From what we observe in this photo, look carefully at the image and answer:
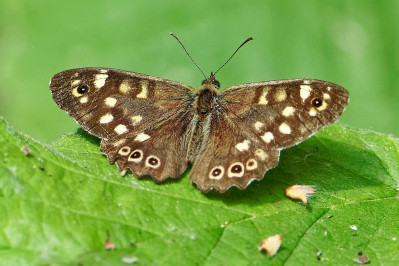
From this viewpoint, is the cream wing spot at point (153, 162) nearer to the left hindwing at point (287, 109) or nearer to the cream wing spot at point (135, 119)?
the cream wing spot at point (135, 119)

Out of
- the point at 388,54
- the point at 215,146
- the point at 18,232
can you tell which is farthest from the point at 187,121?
the point at 388,54

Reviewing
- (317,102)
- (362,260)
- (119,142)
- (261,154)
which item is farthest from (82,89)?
(362,260)

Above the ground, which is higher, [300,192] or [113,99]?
[113,99]

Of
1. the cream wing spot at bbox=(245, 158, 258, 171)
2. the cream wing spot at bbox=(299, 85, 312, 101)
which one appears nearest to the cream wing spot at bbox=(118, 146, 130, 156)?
the cream wing spot at bbox=(245, 158, 258, 171)

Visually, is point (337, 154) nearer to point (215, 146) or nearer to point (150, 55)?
point (215, 146)

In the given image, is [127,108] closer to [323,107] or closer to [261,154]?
[261,154]

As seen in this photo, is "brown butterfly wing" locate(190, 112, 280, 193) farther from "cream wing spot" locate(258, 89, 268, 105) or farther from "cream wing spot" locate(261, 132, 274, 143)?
"cream wing spot" locate(258, 89, 268, 105)
